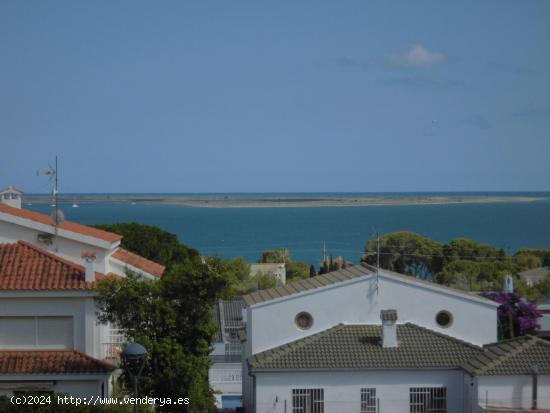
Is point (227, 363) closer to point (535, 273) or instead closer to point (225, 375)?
point (225, 375)

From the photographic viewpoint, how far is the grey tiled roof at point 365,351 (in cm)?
2342

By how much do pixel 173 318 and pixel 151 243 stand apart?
3603cm

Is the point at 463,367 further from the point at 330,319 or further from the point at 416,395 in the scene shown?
the point at 330,319

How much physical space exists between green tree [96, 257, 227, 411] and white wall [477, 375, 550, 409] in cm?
666

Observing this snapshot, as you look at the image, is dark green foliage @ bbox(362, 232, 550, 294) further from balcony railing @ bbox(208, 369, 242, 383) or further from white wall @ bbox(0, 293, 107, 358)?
white wall @ bbox(0, 293, 107, 358)

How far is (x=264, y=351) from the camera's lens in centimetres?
2500

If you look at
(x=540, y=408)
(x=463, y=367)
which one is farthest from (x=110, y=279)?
(x=540, y=408)

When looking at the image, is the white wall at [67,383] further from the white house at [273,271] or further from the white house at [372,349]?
the white house at [273,271]

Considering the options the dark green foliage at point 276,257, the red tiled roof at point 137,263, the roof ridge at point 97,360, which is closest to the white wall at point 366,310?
the roof ridge at point 97,360

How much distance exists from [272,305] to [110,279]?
16.7 feet

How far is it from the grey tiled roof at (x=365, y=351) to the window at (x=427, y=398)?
61cm

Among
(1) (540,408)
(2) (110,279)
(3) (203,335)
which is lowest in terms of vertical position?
(1) (540,408)

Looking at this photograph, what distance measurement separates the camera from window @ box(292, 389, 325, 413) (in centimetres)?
2336

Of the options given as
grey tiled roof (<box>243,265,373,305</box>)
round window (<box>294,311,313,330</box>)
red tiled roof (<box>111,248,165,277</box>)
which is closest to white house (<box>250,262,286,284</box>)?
red tiled roof (<box>111,248,165,277</box>)
